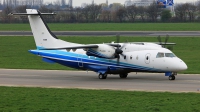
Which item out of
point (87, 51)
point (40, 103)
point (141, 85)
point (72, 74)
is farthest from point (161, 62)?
point (40, 103)

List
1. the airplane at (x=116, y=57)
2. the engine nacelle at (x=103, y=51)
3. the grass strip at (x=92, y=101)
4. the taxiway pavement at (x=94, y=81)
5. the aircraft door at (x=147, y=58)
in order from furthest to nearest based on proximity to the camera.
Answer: the engine nacelle at (x=103, y=51) < the aircraft door at (x=147, y=58) < the airplane at (x=116, y=57) < the taxiway pavement at (x=94, y=81) < the grass strip at (x=92, y=101)

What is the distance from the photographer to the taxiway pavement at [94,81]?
29.9 meters

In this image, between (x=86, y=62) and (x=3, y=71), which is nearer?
(x=86, y=62)

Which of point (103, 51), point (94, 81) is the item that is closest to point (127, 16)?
point (103, 51)

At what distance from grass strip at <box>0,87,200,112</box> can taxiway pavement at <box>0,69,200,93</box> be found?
8.10ft

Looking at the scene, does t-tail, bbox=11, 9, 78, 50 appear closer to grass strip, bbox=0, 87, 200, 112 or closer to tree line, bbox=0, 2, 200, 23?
grass strip, bbox=0, 87, 200, 112

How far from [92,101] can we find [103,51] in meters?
10.7

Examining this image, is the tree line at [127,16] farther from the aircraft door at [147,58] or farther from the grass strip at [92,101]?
the grass strip at [92,101]

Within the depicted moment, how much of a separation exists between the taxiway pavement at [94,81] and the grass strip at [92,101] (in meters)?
2.47

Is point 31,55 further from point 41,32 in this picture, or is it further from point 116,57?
point 116,57

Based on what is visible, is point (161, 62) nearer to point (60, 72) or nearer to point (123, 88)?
point (123, 88)

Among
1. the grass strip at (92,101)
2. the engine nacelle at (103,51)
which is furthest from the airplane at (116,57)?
the grass strip at (92,101)

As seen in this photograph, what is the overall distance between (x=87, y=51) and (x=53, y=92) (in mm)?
7999

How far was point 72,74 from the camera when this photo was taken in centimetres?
3806
